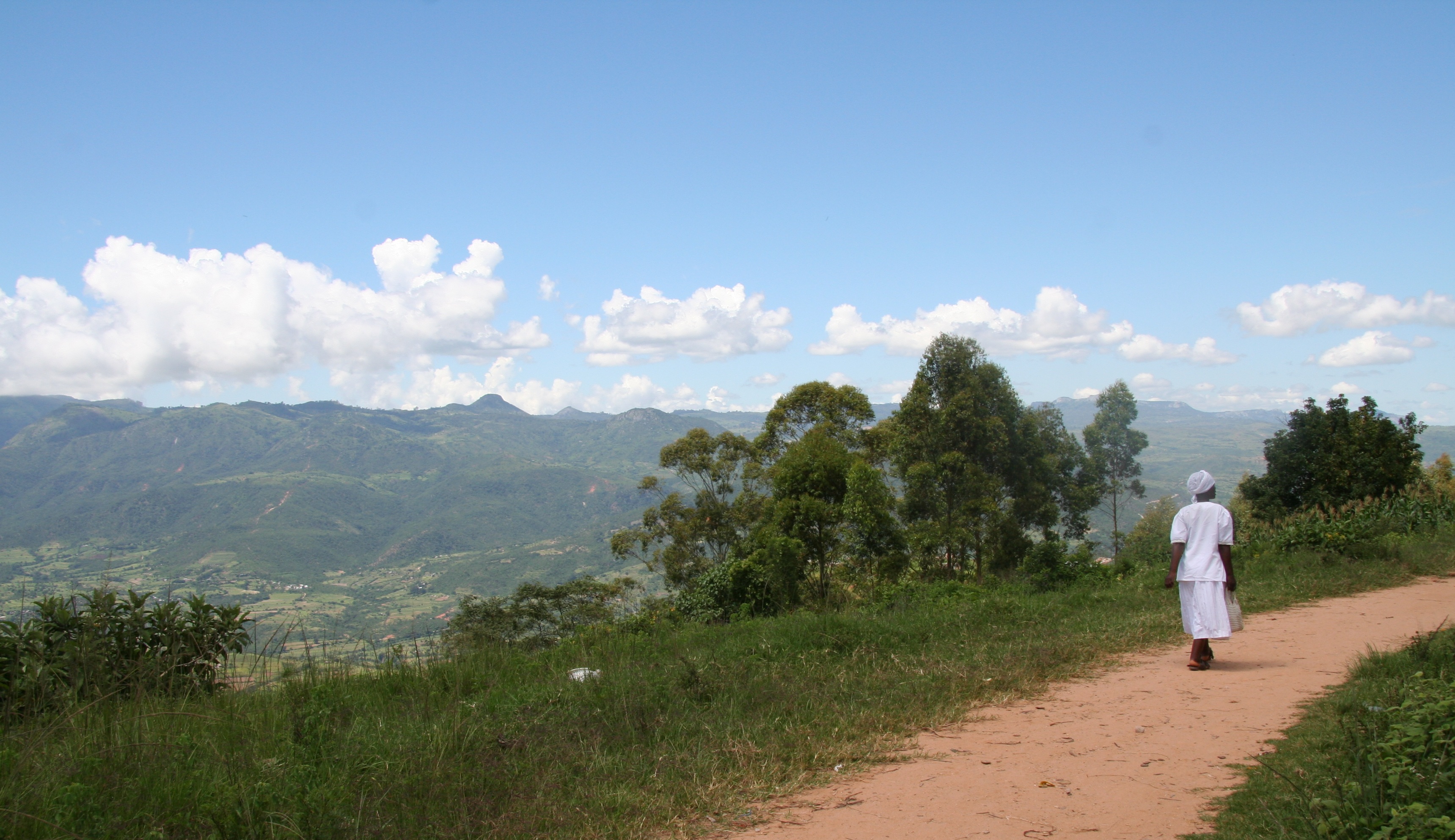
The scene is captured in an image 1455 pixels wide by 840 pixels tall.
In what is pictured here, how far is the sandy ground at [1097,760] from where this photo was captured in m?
3.80

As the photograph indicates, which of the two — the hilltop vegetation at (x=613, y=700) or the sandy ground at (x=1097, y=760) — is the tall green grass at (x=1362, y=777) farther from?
the hilltop vegetation at (x=613, y=700)

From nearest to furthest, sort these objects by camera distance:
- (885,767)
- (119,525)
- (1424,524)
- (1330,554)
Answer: (885,767) → (1330,554) → (1424,524) → (119,525)

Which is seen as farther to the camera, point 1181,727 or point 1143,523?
point 1143,523

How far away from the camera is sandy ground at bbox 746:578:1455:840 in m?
3.80

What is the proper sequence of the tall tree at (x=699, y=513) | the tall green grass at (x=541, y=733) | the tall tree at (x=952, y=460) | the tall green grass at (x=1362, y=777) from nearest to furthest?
the tall green grass at (x=1362, y=777)
the tall green grass at (x=541, y=733)
the tall tree at (x=952, y=460)
the tall tree at (x=699, y=513)

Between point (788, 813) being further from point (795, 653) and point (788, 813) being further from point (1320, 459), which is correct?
point (1320, 459)

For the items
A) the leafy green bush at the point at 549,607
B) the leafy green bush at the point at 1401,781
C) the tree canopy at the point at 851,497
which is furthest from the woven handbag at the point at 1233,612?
the leafy green bush at the point at 549,607

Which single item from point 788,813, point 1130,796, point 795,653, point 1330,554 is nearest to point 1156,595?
point 1330,554

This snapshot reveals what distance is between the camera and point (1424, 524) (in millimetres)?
15266

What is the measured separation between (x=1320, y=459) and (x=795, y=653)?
22602mm

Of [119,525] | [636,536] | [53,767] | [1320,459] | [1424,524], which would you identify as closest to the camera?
[53,767]

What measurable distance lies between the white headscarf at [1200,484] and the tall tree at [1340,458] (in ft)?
47.6

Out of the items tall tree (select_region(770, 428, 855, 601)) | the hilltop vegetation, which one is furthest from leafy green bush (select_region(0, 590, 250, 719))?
tall tree (select_region(770, 428, 855, 601))

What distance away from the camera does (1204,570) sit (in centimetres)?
707
